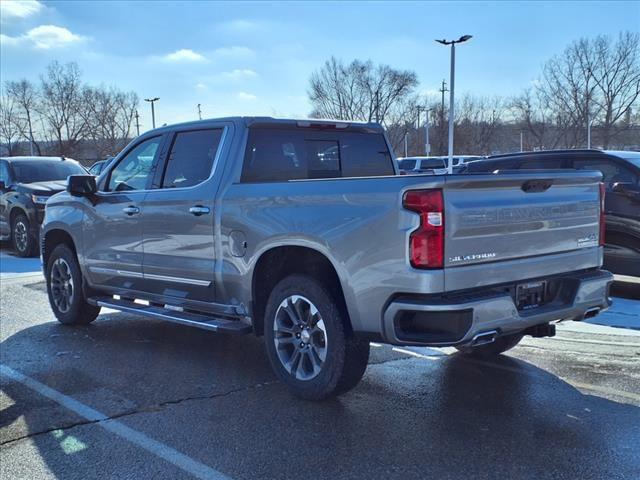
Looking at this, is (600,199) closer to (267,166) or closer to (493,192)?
(493,192)

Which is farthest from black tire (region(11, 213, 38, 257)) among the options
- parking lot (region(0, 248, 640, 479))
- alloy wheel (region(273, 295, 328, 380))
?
alloy wheel (region(273, 295, 328, 380))

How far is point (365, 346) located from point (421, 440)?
2.50ft

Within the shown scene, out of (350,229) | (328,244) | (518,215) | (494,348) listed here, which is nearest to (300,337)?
(328,244)

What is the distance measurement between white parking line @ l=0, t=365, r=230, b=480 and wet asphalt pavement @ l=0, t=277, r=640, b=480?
0.05 feet

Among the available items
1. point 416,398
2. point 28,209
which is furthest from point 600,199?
point 28,209

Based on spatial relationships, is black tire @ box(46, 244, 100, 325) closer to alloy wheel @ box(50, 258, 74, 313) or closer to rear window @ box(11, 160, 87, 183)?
alloy wheel @ box(50, 258, 74, 313)

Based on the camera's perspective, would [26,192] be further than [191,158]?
Yes

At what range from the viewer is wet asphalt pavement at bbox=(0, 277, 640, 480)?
3.50 m

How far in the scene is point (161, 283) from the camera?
5660 mm

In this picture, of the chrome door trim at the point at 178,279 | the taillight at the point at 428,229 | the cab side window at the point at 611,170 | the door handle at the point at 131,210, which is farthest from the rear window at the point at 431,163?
the taillight at the point at 428,229

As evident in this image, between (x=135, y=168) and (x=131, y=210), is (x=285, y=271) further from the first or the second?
(x=135, y=168)

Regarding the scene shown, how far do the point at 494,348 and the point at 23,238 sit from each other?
33.9 feet

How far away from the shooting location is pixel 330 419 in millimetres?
4180

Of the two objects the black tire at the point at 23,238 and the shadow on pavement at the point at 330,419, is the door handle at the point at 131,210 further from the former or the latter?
the black tire at the point at 23,238
